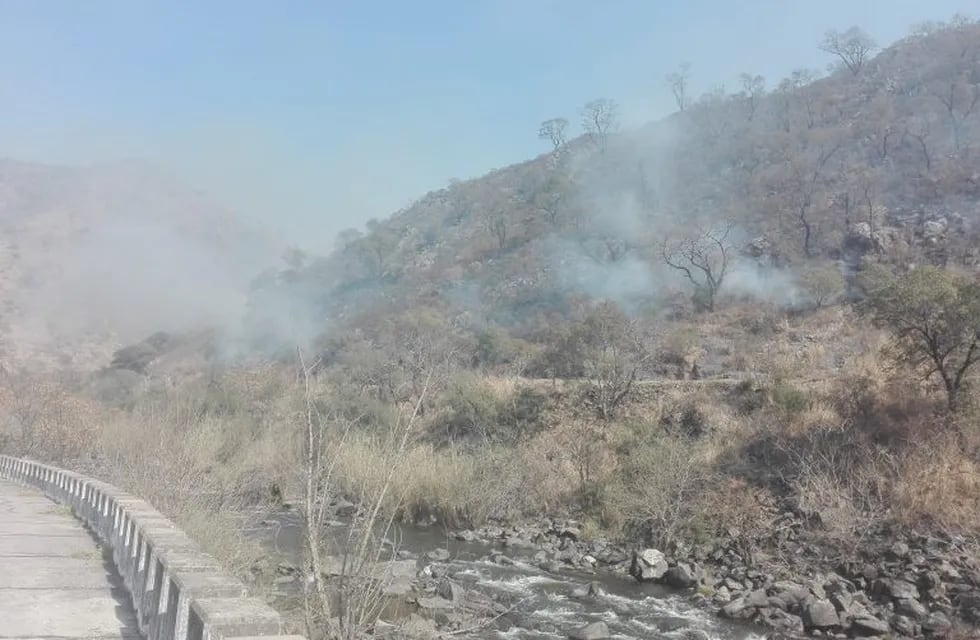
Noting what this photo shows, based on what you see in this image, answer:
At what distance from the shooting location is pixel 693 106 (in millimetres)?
98500

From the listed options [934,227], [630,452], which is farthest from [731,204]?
[630,452]

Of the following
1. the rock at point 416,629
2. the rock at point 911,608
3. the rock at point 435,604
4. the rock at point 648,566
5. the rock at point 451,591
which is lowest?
the rock at point 911,608

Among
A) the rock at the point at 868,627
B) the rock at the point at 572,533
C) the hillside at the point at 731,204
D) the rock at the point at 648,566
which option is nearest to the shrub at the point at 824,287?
the hillside at the point at 731,204

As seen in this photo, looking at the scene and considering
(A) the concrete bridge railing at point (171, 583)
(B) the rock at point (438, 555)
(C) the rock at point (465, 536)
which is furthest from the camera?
(C) the rock at point (465, 536)

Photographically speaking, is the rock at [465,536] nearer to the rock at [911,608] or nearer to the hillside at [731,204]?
the rock at [911,608]

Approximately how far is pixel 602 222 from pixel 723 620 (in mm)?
59115

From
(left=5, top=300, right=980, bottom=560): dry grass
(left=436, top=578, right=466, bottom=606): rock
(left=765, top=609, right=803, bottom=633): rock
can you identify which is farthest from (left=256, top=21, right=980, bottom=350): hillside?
(left=436, top=578, right=466, bottom=606): rock

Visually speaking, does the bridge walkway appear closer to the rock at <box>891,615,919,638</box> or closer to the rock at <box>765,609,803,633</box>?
the rock at <box>765,609,803,633</box>

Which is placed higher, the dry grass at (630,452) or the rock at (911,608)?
the dry grass at (630,452)

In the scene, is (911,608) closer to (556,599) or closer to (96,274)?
(556,599)

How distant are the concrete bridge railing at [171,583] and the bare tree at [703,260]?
4149 centimetres

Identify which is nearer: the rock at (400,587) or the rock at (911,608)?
the rock at (911,608)

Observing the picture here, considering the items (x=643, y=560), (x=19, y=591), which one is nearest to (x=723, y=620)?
(x=643, y=560)

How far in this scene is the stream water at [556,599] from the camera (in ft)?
48.8
